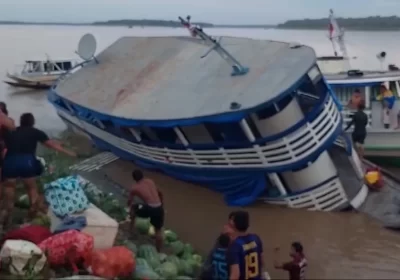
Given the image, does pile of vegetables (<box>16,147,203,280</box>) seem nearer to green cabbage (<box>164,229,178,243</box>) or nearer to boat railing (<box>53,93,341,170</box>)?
green cabbage (<box>164,229,178,243</box>)

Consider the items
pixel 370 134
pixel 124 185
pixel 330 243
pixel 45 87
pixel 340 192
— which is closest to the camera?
pixel 330 243

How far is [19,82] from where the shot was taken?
33.4 meters

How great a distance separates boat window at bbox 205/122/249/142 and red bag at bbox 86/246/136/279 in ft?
14.6

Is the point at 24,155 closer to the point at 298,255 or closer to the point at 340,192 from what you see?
the point at 298,255

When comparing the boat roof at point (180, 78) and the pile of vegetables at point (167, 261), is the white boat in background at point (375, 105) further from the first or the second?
the pile of vegetables at point (167, 261)

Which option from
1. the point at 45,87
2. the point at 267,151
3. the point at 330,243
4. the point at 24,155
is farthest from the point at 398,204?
the point at 45,87

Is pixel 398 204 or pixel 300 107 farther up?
pixel 300 107

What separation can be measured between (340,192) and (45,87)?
2328 centimetres

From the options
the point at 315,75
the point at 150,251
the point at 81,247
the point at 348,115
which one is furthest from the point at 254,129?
the point at 81,247

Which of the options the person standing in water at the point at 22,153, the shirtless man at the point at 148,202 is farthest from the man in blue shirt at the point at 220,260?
the person standing in water at the point at 22,153

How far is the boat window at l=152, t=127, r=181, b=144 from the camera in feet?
41.6

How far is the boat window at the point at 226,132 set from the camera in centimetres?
1153

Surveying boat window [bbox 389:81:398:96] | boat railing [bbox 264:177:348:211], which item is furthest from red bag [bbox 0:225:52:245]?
boat window [bbox 389:81:398:96]

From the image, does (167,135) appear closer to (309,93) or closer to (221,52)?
(221,52)
